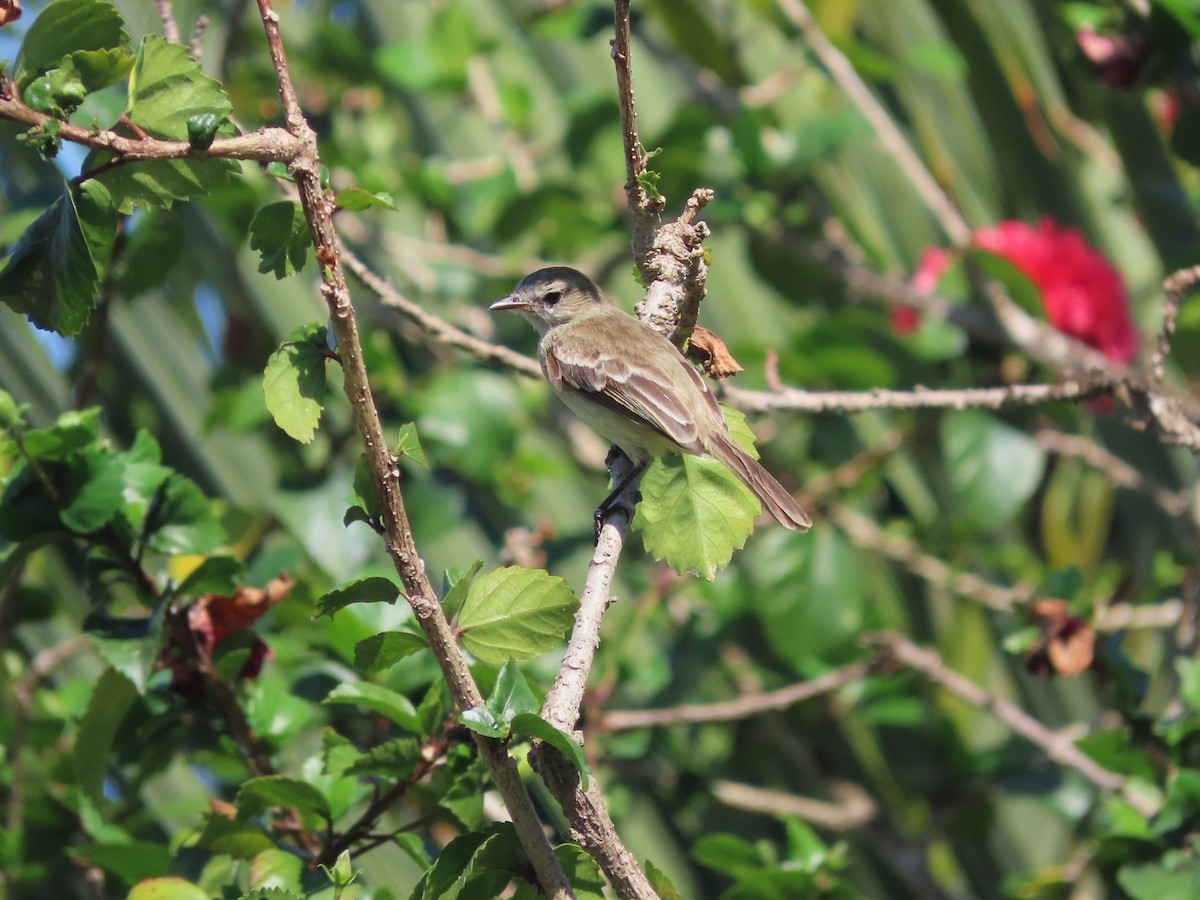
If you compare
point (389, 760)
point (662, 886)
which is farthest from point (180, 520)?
point (662, 886)

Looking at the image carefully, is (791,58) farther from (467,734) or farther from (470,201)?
(467,734)

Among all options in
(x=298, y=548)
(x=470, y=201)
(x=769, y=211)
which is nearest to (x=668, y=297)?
(x=298, y=548)

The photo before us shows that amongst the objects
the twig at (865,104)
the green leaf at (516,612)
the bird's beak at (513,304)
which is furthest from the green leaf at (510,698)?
the twig at (865,104)

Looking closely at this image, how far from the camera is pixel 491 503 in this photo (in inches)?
182

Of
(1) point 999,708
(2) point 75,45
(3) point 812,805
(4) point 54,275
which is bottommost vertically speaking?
(3) point 812,805

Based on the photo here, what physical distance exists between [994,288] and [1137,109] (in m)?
0.78

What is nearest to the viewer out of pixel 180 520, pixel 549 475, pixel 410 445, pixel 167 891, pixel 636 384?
pixel 410 445

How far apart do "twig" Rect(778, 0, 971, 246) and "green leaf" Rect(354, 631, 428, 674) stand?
2.84 metres

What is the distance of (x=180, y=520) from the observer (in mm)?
2365

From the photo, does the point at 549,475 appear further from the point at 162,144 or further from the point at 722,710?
the point at 162,144

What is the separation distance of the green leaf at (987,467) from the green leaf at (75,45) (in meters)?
3.08

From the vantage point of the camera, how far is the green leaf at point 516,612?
1.86m

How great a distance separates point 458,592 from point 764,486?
1344mm

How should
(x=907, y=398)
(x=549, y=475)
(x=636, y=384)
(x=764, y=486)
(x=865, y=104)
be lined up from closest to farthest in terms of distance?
(x=907, y=398) → (x=764, y=486) → (x=636, y=384) → (x=865, y=104) → (x=549, y=475)
